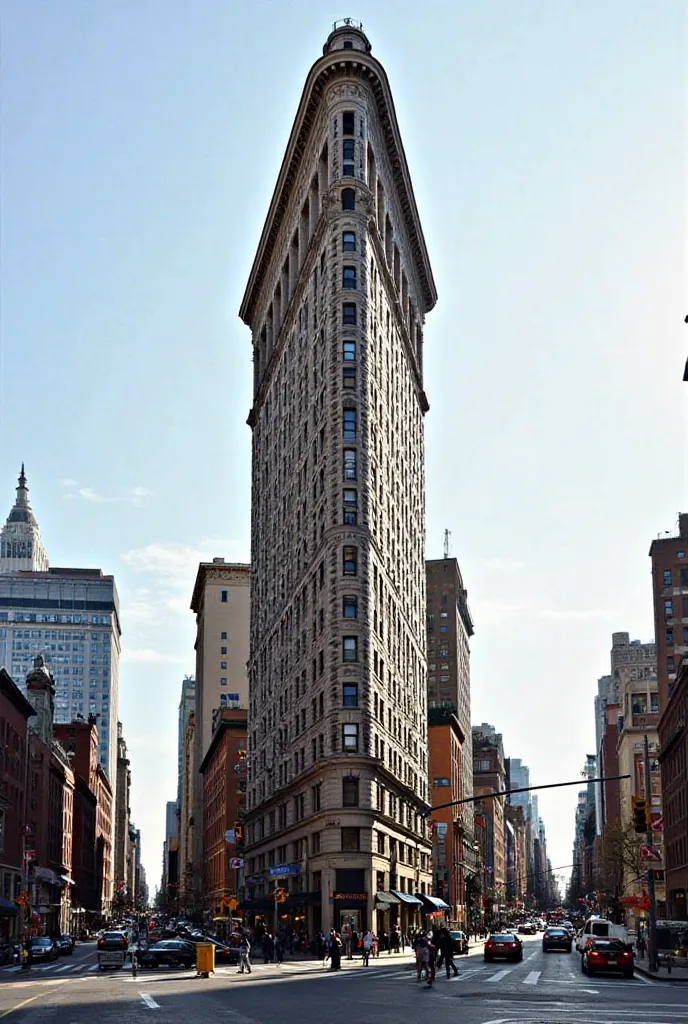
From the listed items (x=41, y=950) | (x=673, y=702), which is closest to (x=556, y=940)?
(x=673, y=702)

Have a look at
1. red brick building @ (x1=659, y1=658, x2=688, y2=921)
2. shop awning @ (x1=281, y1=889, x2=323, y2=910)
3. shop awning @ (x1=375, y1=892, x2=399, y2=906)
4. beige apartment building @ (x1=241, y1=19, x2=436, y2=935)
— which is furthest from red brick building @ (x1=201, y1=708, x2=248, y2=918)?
shop awning @ (x1=375, y1=892, x2=399, y2=906)

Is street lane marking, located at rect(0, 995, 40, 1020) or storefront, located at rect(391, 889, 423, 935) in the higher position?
street lane marking, located at rect(0, 995, 40, 1020)

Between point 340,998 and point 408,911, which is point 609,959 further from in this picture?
point 408,911

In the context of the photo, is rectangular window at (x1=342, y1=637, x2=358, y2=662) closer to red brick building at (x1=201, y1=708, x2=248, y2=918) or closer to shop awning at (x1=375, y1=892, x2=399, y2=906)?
shop awning at (x1=375, y1=892, x2=399, y2=906)

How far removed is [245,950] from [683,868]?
50.3 m

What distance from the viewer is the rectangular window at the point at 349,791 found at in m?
83.2

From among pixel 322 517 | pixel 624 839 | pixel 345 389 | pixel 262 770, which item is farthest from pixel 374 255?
pixel 624 839

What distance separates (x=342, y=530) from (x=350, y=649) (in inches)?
335

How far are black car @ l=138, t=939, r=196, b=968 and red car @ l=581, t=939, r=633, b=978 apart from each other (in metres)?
21.2

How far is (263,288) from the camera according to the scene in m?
137

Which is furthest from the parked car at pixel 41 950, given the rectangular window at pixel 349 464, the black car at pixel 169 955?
the rectangular window at pixel 349 464

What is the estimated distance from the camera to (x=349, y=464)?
3588 inches

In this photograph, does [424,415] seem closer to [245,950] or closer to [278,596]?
[278,596]

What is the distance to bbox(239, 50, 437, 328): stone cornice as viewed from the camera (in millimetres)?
101062
